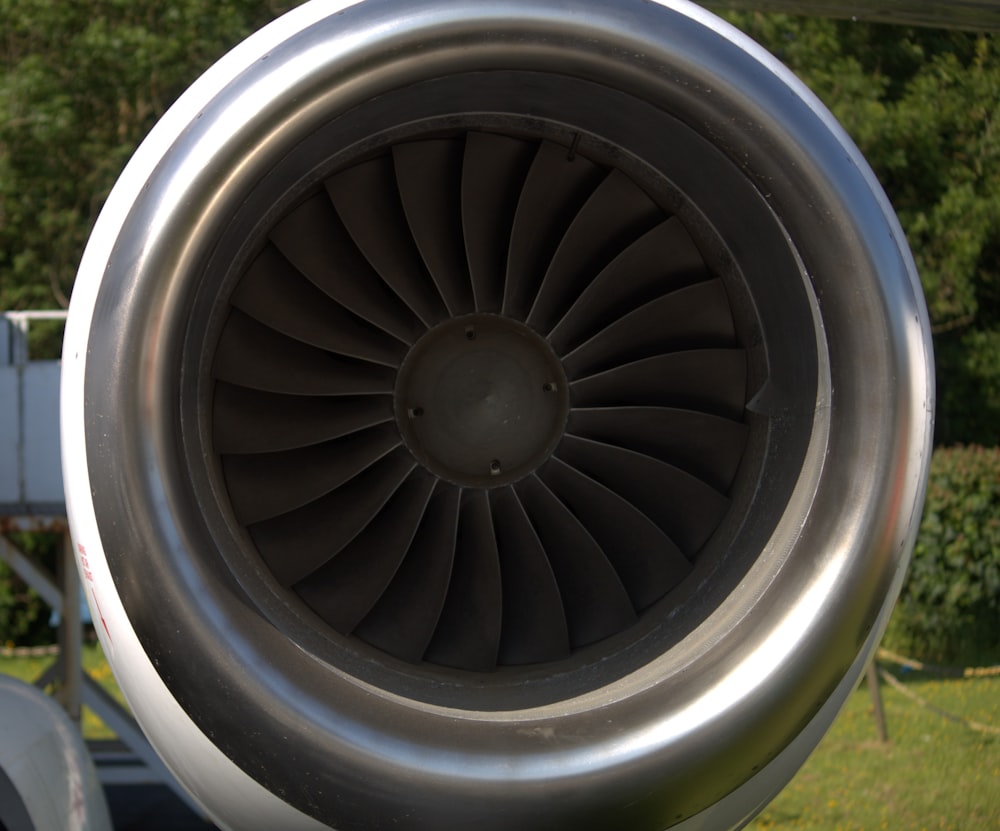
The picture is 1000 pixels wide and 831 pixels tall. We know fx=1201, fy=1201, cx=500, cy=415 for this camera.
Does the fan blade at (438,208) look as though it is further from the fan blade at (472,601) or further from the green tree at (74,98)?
the green tree at (74,98)

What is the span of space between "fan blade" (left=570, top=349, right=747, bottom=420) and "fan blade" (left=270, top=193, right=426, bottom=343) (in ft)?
1.31

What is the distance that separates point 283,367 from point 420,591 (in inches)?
20.2

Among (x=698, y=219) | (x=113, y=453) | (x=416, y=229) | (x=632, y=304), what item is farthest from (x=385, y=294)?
(x=113, y=453)

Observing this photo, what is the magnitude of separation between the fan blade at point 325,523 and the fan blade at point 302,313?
0.22m

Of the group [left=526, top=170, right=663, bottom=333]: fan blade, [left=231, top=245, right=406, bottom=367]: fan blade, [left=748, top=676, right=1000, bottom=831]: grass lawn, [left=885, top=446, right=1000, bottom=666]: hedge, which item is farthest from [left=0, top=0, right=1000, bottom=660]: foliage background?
[left=231, top=245, right=406, bottom=367]: fan blade

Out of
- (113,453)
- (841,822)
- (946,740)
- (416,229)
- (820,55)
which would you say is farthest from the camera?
(820,55)

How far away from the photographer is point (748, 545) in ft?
6.77

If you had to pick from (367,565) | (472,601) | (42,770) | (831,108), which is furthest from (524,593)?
(831,108)

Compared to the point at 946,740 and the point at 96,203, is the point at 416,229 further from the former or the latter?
the point at 96,203

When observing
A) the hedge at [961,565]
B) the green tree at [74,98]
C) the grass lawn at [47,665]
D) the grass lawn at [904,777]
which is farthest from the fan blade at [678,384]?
the green tree at [74,98]

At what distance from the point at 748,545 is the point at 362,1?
109 cm

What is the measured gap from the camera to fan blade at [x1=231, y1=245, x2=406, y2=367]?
2.28 metres

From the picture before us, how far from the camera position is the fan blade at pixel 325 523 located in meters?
2.24

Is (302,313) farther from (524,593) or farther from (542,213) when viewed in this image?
(524,593)
